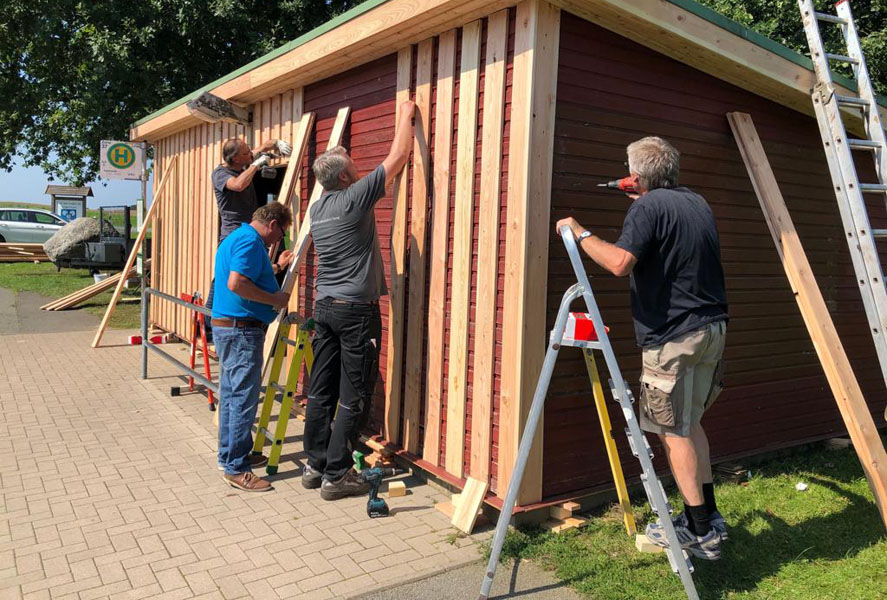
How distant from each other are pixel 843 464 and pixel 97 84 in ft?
50.8

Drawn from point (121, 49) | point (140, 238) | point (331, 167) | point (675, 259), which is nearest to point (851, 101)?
point (675, 259)

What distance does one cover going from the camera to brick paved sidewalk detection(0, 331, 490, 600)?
11.1 ft

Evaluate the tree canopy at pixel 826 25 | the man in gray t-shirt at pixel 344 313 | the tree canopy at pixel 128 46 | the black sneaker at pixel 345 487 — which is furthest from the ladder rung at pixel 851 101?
the tree canopy at pixel 128 46

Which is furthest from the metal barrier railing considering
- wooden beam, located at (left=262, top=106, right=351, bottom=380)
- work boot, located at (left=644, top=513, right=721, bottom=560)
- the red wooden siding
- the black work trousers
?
work boot, located at (left=644, top=513, right=721, bottom=560)

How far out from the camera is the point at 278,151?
6.37 m

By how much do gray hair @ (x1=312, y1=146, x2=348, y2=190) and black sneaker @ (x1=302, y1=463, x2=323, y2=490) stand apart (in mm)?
1922

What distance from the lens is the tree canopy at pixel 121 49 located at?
14.8 metres

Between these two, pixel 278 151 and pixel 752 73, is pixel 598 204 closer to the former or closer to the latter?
pixel 752 73

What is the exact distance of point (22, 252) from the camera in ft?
80.3

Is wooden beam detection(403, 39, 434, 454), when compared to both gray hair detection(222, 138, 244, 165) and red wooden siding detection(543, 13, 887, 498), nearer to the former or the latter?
red wooden siding detection(543, 13, 887, 498)

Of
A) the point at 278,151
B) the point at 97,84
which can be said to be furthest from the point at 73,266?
the point at 278,151

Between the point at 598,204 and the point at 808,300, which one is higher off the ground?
the point at 598,204

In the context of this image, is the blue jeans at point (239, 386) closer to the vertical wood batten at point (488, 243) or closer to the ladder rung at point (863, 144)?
the vertical wood batten at point (488, 243)

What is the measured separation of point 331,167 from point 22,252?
24.7 metres
